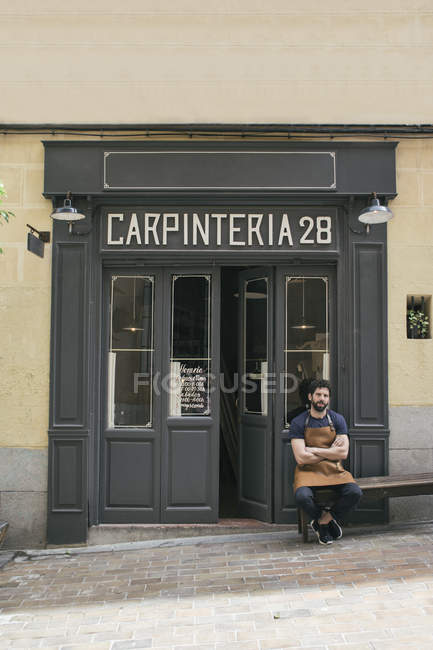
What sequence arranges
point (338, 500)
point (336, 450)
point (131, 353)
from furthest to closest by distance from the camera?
point (131, 353), point (336, 450), point (338, 500)

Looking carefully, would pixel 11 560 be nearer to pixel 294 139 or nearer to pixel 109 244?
pixel 109 244

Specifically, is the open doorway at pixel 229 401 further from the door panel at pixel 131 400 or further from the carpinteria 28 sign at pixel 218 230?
the carpinteria 28 sign at pixel 218 230

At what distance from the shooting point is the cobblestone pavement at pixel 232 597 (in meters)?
3.62

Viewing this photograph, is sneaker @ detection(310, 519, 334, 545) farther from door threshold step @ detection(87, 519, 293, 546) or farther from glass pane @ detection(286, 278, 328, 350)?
glass pane @ detection(286, 278, 328, 350)

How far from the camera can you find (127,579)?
475cm

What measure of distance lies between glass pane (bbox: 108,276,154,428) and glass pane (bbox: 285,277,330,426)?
1.59m

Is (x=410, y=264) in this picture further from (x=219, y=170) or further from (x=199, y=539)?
(x=199, y=539)

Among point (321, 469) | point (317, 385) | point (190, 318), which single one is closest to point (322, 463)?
point (321, 469)

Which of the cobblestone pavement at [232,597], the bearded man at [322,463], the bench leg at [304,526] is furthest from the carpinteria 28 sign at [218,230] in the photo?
the cobblestone pavement at [232,597]

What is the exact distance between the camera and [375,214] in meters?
5.28

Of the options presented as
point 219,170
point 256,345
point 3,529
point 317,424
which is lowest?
point 3,529

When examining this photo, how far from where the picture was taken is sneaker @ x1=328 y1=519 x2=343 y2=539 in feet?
17.7

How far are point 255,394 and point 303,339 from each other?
880 millimetres

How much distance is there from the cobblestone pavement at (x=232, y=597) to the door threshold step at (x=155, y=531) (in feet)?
1.02
